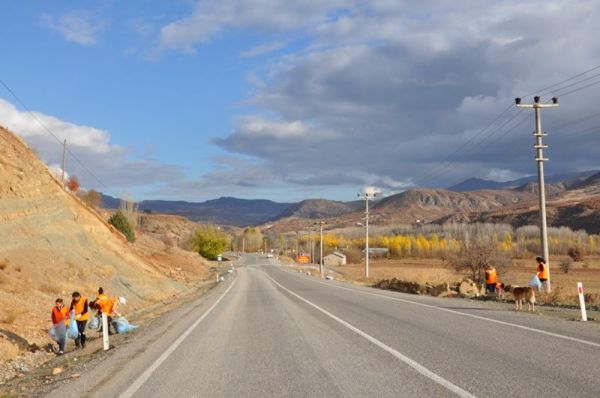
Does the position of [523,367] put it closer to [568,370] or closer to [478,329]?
[568,370]

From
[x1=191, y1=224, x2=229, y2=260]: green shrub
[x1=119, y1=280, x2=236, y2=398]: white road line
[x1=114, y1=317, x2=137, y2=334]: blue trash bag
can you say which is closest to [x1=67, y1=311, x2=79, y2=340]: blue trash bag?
[x1=114, y1=317, x2=137, y2=334]: blue trash bag

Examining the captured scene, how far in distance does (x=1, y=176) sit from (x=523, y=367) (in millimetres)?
27882

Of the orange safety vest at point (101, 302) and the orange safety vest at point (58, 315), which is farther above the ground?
the orange safety vest at point (101, 302)

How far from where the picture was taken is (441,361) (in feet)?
30.1

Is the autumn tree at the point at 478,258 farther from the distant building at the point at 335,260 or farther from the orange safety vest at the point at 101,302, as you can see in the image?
the distant building at the point at 335,260

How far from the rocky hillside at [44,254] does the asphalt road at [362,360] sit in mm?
6333

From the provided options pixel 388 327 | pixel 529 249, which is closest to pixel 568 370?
pixel 388 327

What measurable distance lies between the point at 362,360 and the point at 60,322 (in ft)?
29.0

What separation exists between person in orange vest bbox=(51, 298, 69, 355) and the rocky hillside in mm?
1850

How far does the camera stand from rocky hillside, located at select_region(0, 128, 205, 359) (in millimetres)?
19750

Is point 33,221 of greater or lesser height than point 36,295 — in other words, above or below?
above

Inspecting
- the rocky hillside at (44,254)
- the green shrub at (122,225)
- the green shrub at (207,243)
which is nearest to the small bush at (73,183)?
the green shrub at (122,225)

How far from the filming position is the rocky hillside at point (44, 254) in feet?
64.8

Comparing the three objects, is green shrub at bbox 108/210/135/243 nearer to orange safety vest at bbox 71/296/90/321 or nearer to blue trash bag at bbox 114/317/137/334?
blue trash bag at bbox 114/317/137/334
